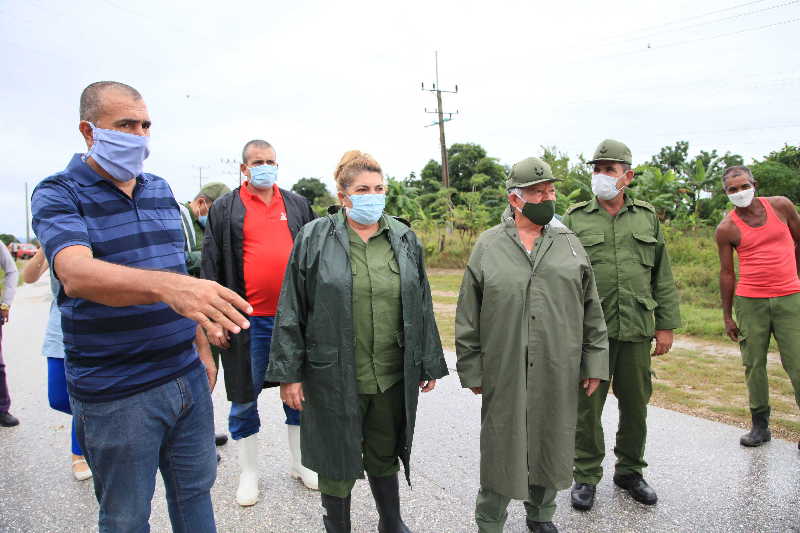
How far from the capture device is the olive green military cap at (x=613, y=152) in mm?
3592

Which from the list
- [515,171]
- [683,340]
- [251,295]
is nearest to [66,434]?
[251,295]

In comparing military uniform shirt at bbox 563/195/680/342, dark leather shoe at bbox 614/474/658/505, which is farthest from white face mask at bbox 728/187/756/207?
dark leather shoe at bbox 614/474/658/505

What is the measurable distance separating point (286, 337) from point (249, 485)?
145 cm

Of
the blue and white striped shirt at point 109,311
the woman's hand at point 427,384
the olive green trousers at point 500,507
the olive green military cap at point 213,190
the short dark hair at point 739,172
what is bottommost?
the olive green trousers at point 500,507

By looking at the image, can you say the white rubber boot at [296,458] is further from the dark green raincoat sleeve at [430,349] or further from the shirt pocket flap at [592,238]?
the shirt pocket flap at [592,238]

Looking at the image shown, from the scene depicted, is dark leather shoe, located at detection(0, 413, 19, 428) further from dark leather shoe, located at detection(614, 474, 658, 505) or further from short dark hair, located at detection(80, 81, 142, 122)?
dark leather shoe, located at detection(614, 474, 658, 505)

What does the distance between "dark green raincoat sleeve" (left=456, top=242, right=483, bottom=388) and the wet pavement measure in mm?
960

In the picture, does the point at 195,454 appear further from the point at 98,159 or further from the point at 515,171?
the point at 515,171

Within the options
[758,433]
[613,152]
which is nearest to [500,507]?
[613,152]

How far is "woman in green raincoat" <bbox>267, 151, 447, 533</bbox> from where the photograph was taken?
2680 mm

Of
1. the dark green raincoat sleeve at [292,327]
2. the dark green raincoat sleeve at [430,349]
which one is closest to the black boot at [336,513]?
the dark green raincoat sleeve at [292,327]

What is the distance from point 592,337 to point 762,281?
2284 millimetres

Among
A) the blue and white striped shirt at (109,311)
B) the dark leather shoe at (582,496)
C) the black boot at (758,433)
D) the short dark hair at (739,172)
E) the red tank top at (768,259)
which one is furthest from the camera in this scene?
the short dark hair at (739,172)

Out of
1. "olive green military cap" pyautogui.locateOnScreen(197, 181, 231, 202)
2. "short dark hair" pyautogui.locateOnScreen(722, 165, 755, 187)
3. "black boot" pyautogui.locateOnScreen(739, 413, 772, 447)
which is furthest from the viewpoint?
"olive green military cap" pyautogui.locateOnScreen(197, 181, 231, 202)
